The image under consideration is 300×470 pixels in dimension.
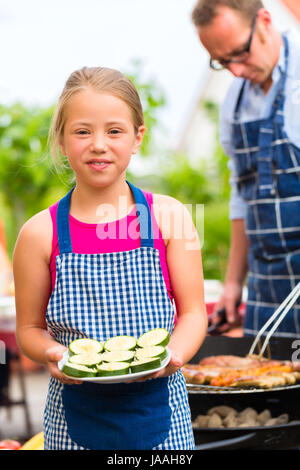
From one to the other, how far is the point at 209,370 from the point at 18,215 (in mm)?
5561

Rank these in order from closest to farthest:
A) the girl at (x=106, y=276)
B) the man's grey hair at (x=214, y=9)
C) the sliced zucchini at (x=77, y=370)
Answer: the sliced zucchini at (x=77, y=370) < the girl at (x=106, y=276) < the man's grey hair at (x=214, y=9)

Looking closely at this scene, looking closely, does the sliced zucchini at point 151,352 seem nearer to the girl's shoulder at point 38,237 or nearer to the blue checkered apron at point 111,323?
the blue checkered apron at point 111,323

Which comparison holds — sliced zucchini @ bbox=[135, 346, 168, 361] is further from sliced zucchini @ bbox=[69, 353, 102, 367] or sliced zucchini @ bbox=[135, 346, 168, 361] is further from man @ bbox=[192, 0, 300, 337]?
man @ bbox=[192, 0, 300, 337]

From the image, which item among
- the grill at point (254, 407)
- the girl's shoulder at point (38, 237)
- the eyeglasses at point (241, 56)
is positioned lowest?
the grill at point (254, 407)

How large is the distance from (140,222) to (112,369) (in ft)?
1.03

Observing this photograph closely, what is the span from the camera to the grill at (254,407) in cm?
163

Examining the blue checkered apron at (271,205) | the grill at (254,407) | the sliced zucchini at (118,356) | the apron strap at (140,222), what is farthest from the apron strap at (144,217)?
the blue checkered apron at (271,205)

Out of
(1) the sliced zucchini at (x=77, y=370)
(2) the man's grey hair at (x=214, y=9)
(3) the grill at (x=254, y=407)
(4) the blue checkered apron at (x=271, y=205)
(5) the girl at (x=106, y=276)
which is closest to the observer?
(1) the sliced zucchini at (x=77, y=370)

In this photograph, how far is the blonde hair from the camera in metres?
1.14

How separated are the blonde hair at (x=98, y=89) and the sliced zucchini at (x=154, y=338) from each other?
394 mm

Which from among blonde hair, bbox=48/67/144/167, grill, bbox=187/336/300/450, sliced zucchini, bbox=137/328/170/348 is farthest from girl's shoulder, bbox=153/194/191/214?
grill, bbox=187/336/300/450

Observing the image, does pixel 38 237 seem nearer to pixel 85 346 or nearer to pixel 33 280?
pixel 33 280

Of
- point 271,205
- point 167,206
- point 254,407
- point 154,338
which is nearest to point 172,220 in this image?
point 167,206
